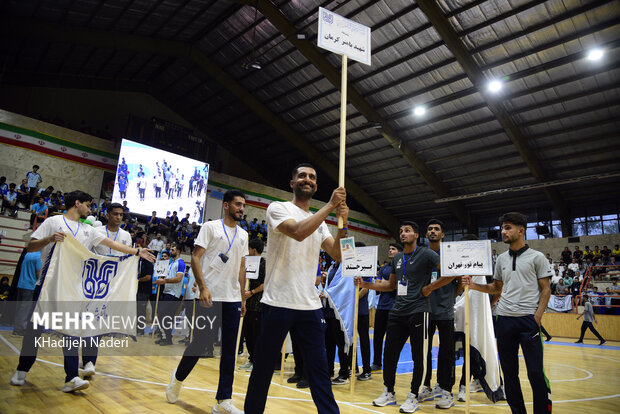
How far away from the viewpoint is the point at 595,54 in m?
12.6

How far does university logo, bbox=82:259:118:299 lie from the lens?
405 cm

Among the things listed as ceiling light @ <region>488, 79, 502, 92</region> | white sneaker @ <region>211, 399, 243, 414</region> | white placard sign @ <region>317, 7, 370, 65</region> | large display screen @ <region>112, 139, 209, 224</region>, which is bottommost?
white sneaker @ <region>211, 399, 243, 414</region>

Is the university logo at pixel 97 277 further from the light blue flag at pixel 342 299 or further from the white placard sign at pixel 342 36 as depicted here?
the white placard sign at pixel 342 36

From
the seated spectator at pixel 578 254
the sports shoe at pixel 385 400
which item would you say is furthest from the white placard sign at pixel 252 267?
the seated spectator at pixel 578 254

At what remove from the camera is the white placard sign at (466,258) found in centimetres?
364

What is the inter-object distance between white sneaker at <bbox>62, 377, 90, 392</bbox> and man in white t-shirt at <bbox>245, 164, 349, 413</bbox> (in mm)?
2055

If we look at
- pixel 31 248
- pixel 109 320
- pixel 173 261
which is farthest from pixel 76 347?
pixel 173 261

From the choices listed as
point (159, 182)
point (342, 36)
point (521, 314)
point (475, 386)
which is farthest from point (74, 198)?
point (159, 182)

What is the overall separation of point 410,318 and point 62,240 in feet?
11.1

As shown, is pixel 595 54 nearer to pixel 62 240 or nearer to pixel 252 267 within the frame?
pixel 252 267

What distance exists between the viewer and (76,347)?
3.61 meters

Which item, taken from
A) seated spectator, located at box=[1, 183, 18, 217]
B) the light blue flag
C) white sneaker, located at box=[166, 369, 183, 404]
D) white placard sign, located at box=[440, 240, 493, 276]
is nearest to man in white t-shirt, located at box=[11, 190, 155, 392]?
white sneaker, located at box=[166, 369, 183, 404]

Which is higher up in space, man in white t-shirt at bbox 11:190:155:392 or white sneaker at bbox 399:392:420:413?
man in white t-shirt at bbox 11:190:155:392

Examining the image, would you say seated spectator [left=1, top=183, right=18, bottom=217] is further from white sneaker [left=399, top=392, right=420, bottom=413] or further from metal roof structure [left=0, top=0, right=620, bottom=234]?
white sneaker [left=399, top=392, right=420, bottom=413]
